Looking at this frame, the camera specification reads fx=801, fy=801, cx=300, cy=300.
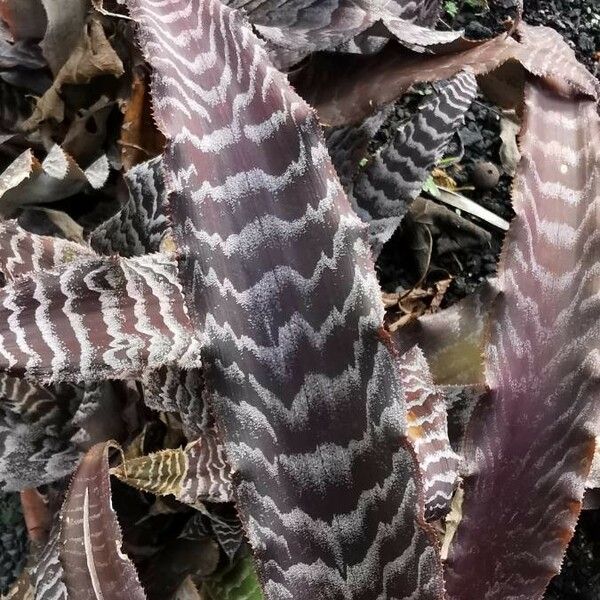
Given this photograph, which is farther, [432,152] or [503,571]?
[432,152]

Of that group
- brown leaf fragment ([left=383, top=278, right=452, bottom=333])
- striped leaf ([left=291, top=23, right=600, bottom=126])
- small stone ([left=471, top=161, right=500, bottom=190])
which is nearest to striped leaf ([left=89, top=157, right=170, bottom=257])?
striped leaf ([left=291, top=23, right=600, bottom=126])

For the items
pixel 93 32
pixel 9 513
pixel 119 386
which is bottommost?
pixel 9 513

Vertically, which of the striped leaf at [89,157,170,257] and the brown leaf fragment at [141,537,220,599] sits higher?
the striped leaf at [89,157,170,257]

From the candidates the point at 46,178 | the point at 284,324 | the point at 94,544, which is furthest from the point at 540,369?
the point at 46,178

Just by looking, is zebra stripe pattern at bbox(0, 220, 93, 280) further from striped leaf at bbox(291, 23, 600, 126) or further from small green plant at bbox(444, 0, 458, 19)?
small green plant at bbox(444, 0, 458, 19)

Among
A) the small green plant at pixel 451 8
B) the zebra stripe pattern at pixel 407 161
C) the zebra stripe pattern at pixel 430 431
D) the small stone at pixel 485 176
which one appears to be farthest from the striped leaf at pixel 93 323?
the small green plant at pixel 451 8

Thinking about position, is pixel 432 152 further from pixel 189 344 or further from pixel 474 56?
pixel 189 344

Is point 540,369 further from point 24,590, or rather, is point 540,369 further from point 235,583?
point 24,590

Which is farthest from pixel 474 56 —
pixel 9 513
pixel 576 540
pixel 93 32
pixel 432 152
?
pixel 9 513
